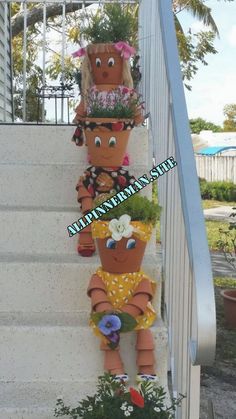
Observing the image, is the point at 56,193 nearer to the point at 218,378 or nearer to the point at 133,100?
the point at 133,100

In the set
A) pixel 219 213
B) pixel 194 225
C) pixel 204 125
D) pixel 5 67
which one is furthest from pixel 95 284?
pixel 204 125

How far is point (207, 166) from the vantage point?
1870 centimetres

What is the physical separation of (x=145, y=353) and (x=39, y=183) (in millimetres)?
1153

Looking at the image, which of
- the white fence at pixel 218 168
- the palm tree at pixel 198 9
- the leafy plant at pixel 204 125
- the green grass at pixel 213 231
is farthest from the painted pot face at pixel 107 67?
the leafy plant at pixel 204 125

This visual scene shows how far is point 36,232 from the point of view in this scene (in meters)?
2.33

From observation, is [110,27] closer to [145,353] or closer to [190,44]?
[145,353]

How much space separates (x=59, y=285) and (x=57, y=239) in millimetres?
281

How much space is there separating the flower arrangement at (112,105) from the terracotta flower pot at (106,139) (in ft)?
0.12

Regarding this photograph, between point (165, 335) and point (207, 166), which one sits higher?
point (207, 166)

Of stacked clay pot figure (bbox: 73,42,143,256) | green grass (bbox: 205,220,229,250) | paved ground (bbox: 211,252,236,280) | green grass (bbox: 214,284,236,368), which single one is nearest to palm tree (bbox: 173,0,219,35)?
green grass (bbox: 205,220,229,250)

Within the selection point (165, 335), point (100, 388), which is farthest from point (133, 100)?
point (100, 388)

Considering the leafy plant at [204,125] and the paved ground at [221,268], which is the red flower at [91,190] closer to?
the paved ground at [221,268]

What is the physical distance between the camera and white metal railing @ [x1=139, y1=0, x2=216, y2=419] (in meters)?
1.27

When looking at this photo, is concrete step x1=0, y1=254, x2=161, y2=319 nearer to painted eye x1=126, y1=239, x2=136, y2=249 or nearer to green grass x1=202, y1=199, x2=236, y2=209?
painted eye x1=126, y1=239, x2=136, y2=249
